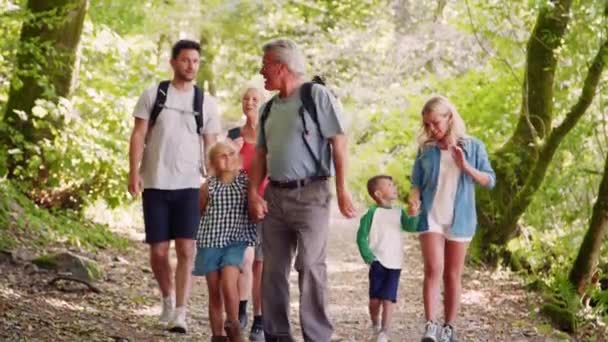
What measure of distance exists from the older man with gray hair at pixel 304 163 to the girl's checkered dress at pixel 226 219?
359 mm

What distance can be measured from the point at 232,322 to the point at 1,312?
1640 millimetres

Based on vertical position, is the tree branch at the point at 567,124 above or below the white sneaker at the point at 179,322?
above

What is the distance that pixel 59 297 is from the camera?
8078 mm

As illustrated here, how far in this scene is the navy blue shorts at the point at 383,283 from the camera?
24.8 ft

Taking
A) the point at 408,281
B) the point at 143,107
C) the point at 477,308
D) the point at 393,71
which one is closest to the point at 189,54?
the point at 143,107

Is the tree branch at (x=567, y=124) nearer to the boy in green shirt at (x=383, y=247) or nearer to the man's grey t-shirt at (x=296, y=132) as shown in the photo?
the boy in green shirt at (x=383, y=247)

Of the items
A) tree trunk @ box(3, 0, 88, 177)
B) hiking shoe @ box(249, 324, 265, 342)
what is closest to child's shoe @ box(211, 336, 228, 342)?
hiking shoe @ box(249, 324, 265, 342)

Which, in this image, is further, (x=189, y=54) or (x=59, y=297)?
(x=59, y=297)

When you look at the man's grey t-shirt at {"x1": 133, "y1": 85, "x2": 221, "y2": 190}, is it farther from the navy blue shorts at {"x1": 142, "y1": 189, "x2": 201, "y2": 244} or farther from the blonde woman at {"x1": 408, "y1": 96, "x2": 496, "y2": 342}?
the blonde woman at {"x1": 408, "y1": 96, "x2": 496, "y2": 342}

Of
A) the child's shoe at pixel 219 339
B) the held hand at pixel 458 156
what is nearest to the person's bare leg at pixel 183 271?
the child's shoe at pixel 219 339

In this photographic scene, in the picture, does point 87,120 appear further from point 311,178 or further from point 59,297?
point 311,178

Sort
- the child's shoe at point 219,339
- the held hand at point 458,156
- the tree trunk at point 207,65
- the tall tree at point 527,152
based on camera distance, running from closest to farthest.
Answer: the child's shoe at point 219,339 → the held hand at point 458,156 → the tall tree at point 527,152 → the tree trunk at point 207,65

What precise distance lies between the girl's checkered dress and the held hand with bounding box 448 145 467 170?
151cm

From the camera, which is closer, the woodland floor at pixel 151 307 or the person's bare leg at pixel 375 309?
the woodland floor at pixel 151 307
